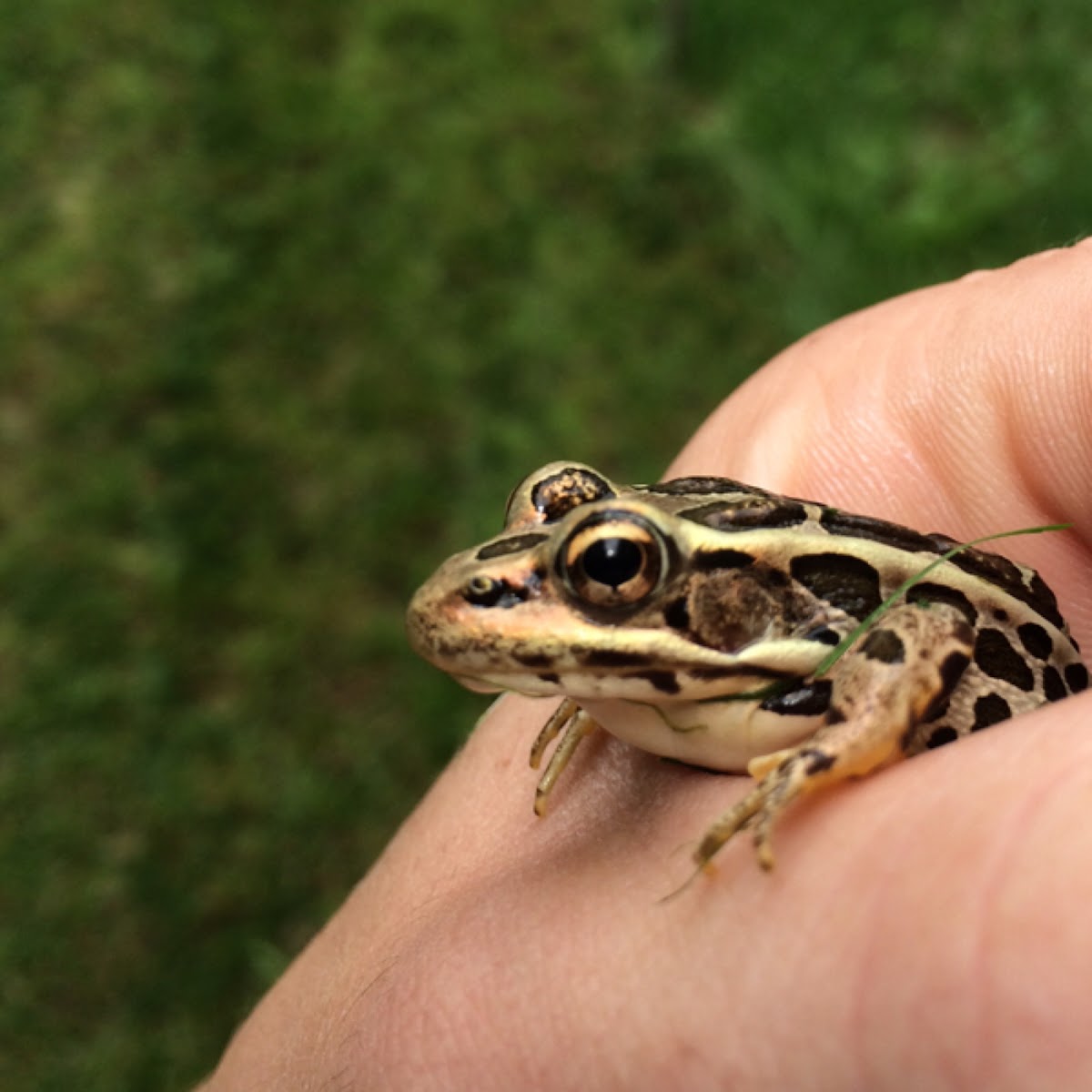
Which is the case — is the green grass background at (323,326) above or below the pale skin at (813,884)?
above

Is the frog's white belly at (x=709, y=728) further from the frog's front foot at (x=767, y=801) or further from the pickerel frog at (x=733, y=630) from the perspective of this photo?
the frog's front foot at (x=767, y=801)

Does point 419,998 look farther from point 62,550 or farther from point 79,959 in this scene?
point 62,550

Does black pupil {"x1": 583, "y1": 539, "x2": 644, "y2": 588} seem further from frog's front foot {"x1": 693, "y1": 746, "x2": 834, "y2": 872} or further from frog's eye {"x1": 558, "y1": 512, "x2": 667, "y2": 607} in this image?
frog's front foot {"x1": 693, "y1": 746, "x2": 834, "y2": 872}

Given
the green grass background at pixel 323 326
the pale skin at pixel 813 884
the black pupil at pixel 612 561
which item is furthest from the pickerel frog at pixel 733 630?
the green grass background at pixel 323 326

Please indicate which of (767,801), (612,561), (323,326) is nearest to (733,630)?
(612,561)

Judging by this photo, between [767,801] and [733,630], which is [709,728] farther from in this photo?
[767,801]

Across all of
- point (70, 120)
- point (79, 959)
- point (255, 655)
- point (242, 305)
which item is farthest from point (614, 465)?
point (70, 120)

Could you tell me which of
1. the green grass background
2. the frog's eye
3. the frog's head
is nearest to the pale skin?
the frog's head
